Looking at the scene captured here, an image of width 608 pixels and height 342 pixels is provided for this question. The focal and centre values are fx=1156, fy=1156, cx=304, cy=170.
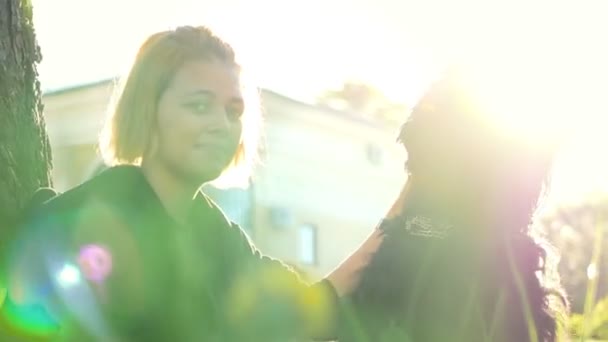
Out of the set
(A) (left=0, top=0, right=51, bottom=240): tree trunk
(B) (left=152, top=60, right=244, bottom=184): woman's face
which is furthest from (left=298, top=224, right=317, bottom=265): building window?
(B) (left=152, top=60, right=244, bottom=184): woman's face

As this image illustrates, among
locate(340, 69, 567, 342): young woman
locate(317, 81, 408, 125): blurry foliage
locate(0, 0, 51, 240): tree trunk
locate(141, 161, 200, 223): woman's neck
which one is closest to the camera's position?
locate(340, 69, 567, 342): young woman

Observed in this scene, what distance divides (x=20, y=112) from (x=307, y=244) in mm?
24117

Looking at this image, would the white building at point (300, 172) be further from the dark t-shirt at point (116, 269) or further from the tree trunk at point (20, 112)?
the dark t-shirt at point (116, 269)

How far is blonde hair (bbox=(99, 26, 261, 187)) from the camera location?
10.8 ft

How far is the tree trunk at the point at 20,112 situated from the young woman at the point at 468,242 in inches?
53.4

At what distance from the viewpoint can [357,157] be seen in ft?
95.5

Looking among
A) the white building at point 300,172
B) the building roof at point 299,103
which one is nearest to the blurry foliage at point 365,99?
the white building at point 300,172

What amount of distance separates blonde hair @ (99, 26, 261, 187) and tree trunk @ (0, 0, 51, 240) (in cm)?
59

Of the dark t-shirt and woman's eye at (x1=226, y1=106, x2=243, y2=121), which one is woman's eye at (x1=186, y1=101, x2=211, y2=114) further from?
the dark t-shirt

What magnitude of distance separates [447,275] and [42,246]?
113 cm

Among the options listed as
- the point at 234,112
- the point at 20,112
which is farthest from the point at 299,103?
the point at 234,112

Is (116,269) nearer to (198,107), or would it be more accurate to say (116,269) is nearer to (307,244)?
(198,107)

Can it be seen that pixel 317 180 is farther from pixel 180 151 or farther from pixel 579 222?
pixel 180 151

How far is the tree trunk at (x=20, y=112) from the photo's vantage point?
3.90 meters
